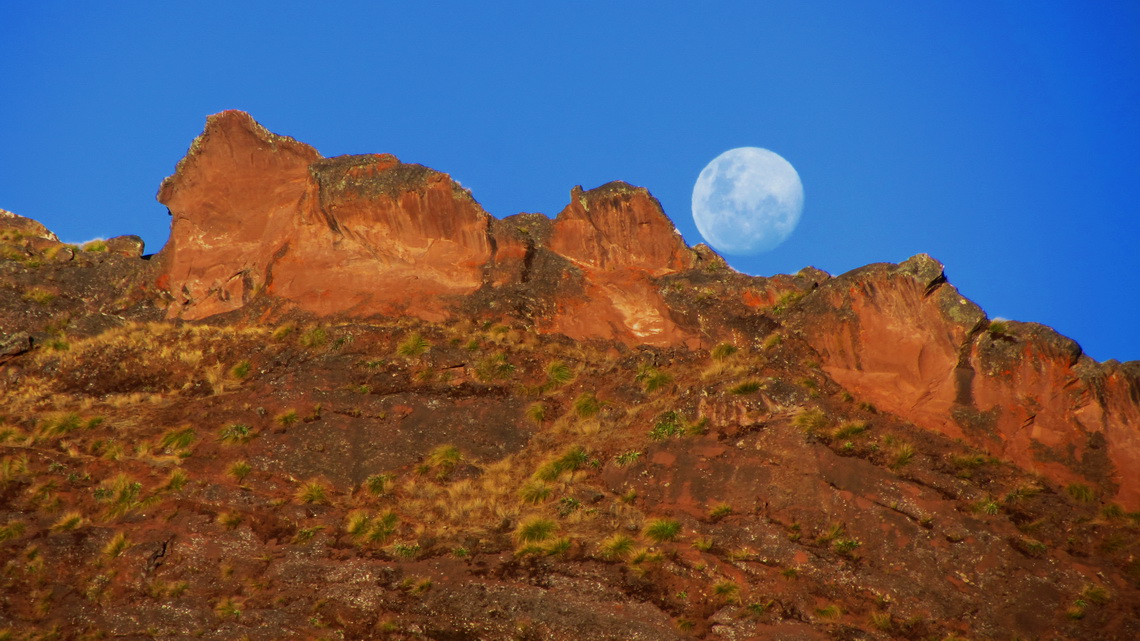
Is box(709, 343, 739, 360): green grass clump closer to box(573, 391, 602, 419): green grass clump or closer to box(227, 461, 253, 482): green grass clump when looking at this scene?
box(573, 391, 602, 419): green grass clump

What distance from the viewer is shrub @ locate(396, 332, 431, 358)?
99.6ft

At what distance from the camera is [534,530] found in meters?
22.8

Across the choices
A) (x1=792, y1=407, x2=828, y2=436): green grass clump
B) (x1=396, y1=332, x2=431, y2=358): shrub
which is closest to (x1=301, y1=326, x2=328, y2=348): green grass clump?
(x1=396, y1=332, x2=431, y2=358): shrub

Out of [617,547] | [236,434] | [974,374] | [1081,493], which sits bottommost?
[617,547]

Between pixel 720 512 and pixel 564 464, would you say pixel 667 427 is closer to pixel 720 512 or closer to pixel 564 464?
pixel 564 464

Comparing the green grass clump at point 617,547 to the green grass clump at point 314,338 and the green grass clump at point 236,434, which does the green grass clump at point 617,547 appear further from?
the green grass clump at point 314,338

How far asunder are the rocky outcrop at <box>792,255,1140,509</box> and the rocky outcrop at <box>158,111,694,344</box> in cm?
650

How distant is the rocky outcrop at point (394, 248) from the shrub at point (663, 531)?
10294 millimetres

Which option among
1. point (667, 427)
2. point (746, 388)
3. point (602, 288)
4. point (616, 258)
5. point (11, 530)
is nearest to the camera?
point (11, 530)

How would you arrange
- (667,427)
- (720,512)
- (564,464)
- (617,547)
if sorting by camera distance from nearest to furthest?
(617,547), (720,512), (564,464), (667,427)

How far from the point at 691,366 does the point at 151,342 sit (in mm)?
18282

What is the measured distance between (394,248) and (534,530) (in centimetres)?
1541

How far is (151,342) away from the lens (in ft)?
105

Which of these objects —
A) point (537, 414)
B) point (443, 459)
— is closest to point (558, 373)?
point (537, 414)
